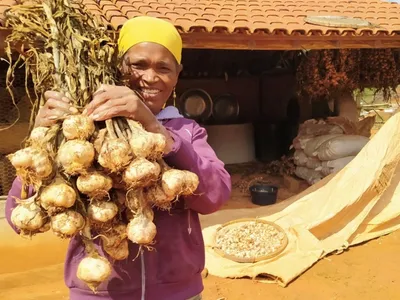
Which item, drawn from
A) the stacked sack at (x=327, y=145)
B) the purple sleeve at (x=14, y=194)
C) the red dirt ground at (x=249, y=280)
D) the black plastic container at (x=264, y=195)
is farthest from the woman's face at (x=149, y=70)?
the stacked sack at (x=327, y=145)

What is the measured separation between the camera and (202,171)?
1351 mm

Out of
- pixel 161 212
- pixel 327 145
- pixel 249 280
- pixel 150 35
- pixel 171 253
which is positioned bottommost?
Answer: pixel 249 280

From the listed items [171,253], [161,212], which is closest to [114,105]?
[161,212]

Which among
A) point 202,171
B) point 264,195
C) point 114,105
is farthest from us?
point 264,195

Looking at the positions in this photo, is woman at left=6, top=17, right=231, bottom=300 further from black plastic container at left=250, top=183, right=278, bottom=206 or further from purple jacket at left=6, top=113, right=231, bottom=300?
black plastic container at left=250, top=183, right=278, bottom=206

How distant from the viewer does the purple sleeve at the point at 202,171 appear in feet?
4.33

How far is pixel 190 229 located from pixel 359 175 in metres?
3.96

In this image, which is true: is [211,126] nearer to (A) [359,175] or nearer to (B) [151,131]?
(A) [359,175]

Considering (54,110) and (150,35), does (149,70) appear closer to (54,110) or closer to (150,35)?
(150,35)

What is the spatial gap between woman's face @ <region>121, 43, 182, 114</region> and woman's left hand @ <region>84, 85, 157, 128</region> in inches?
8.8

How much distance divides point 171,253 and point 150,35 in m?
0.76

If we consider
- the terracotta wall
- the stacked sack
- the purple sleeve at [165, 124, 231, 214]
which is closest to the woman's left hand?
the purple sleeve at [165, 124, 231, 214]

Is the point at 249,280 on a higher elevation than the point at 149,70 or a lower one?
lower

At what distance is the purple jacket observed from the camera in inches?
55.9
